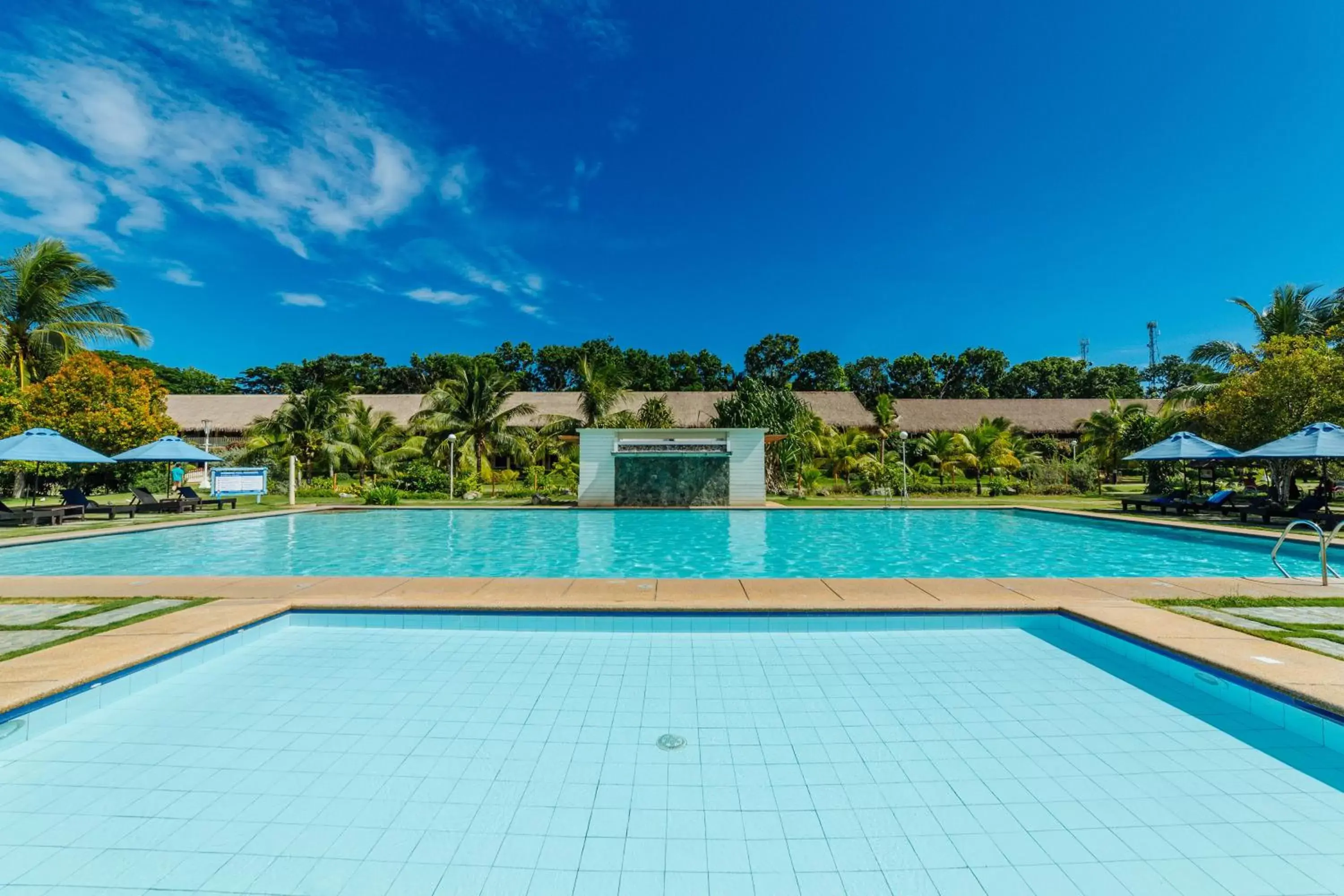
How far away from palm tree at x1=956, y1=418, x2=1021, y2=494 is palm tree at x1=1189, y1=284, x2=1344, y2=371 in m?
7.46

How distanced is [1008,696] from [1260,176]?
86.0 ft

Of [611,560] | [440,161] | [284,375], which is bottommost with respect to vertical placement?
[611,560]

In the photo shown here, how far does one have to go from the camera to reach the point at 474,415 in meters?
22.6

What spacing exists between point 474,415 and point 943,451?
20409mm

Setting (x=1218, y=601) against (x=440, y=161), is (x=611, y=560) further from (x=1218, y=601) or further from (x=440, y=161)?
(x=440, y=161)

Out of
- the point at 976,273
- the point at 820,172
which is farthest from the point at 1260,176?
the point at 820,172

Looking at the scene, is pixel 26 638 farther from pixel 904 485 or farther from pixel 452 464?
pixel 904 485

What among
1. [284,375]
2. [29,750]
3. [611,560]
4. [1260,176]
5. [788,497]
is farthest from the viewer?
[284,375]

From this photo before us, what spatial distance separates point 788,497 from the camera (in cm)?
2077

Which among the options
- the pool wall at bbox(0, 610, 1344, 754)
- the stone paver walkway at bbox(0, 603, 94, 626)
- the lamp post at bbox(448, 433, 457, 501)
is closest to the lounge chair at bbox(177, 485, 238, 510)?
the lamp post at bbox(448, 433, 457, 501)

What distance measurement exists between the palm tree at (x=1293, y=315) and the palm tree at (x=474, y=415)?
27.1m

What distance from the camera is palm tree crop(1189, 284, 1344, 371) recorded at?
65.4ft

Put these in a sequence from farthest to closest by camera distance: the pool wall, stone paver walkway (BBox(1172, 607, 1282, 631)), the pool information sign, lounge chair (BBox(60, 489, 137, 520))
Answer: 1. the pool information sign
2. lounge chair (BBox(60, 489, 137, 520))
3. stone paver walkway (BBox(1172, 607, 1282, 631))
4. the pool wall

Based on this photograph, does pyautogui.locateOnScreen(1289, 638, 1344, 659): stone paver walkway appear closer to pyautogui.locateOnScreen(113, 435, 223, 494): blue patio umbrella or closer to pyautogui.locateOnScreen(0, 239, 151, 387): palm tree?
pyautogui.locateOnScreen(113, 435, 223, 494): blue patio umbrella
